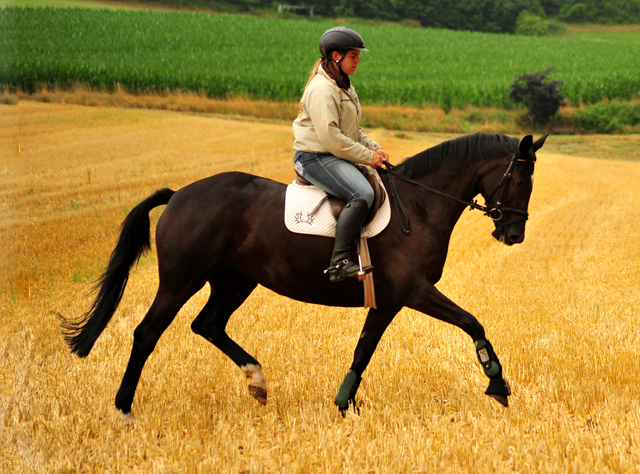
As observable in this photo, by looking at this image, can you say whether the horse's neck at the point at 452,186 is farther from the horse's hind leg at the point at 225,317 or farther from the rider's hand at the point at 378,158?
the horse's hind leg at the point at 225,317

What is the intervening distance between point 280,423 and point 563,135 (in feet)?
95.9

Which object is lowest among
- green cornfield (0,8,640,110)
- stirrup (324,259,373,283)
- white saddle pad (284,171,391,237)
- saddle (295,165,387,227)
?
green cornfield (0,8,640,110)

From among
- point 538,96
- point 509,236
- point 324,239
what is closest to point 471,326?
point 509,236

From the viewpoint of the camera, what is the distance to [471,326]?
4.39 m

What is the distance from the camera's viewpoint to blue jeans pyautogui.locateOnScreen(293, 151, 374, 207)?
4535mm

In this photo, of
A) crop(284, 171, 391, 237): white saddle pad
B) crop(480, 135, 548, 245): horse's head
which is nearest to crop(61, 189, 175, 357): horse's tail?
crop(284, 171, 391, 237): white saddle pad

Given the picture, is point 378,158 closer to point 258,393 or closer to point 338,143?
point 338,143

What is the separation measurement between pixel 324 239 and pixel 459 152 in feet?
4.22

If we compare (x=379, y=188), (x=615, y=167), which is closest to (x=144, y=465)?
(x=379, y=188)

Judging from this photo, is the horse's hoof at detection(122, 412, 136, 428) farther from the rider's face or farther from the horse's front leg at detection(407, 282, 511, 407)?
the rider's face

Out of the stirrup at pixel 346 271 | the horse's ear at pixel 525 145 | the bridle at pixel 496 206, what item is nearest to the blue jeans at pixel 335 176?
the bridle at pixel 496 206

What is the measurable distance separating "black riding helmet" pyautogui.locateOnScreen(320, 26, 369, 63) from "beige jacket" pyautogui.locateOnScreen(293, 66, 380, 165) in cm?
17

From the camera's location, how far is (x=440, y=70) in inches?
1615

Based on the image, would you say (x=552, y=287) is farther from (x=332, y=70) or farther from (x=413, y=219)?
(x=332, y=70)
